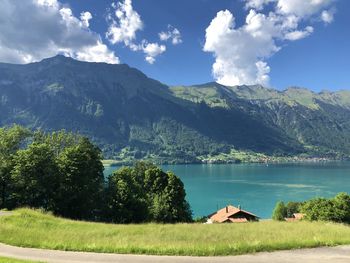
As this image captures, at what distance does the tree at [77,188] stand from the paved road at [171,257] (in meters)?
24.8

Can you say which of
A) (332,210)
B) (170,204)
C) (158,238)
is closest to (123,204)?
(170,204)

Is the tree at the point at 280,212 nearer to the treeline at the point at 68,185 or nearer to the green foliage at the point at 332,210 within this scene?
the green foliage at the point at 332,210

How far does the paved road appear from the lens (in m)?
17.2

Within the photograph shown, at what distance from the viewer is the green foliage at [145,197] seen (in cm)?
Answer: 4894

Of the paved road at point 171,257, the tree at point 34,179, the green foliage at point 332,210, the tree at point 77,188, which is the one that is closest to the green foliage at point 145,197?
the tree at point 77,188

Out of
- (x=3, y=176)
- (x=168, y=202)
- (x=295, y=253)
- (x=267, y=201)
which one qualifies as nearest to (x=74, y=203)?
(x=3, y=176)

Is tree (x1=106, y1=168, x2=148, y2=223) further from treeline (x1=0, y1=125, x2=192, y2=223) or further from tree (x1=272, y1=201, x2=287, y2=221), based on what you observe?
tree (x1=272, y1=201, x2=287, y2=221)

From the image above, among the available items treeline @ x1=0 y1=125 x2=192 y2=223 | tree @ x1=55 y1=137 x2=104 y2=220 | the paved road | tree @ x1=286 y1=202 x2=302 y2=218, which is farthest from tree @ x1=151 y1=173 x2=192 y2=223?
tree @ x1=286 y1=202 x2=302 y2=218

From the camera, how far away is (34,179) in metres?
42.5

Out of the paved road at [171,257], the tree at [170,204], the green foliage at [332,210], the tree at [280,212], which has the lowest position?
the tree at [280,212]

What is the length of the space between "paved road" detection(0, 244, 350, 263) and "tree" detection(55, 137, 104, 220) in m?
24.8

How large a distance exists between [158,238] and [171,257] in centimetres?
436

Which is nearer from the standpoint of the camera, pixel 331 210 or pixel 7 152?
pixel 7 152

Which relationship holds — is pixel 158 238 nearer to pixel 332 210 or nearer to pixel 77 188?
pixel 77 188
